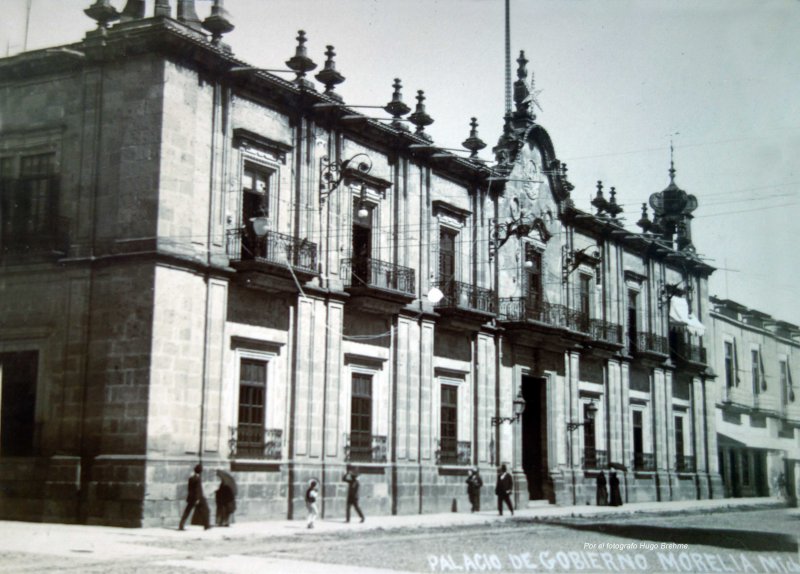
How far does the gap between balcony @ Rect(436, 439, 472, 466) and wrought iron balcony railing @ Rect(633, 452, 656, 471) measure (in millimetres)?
11274

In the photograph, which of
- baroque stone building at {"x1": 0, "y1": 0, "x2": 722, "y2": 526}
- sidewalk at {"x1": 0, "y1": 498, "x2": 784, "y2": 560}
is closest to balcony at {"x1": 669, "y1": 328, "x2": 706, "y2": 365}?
baroque stone building at {"x1": 0, "y1": 0, "x2": 722, "y2": 526}

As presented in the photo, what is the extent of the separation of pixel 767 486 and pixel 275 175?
33337mm

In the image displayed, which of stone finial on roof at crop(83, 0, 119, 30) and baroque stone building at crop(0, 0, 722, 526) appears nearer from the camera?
baroque stone building at crop(0, 0, 722, 526)

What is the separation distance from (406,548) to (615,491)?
18.6 metres

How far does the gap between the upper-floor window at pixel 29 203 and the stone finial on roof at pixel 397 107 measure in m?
9.21

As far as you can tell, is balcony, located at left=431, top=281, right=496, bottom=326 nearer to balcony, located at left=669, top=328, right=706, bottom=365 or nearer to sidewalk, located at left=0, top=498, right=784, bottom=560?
sidewalk, located at left=0, top=498, right=784, bottom=560

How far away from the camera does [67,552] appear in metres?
14.1

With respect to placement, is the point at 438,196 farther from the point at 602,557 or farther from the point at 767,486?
the point at 767,486

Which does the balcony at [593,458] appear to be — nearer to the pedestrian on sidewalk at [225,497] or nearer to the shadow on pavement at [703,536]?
the shadow on pavement at [703,536]

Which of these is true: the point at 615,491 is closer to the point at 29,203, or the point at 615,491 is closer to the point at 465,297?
the point at 465,297

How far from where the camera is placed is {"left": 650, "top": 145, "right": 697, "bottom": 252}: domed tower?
43.0 metres

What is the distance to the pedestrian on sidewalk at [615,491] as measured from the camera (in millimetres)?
32531

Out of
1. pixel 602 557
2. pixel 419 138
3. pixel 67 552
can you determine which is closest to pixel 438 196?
pixel 419 138

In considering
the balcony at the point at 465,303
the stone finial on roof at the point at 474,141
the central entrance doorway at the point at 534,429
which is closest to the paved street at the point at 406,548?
the balcony at the point at 465,303
